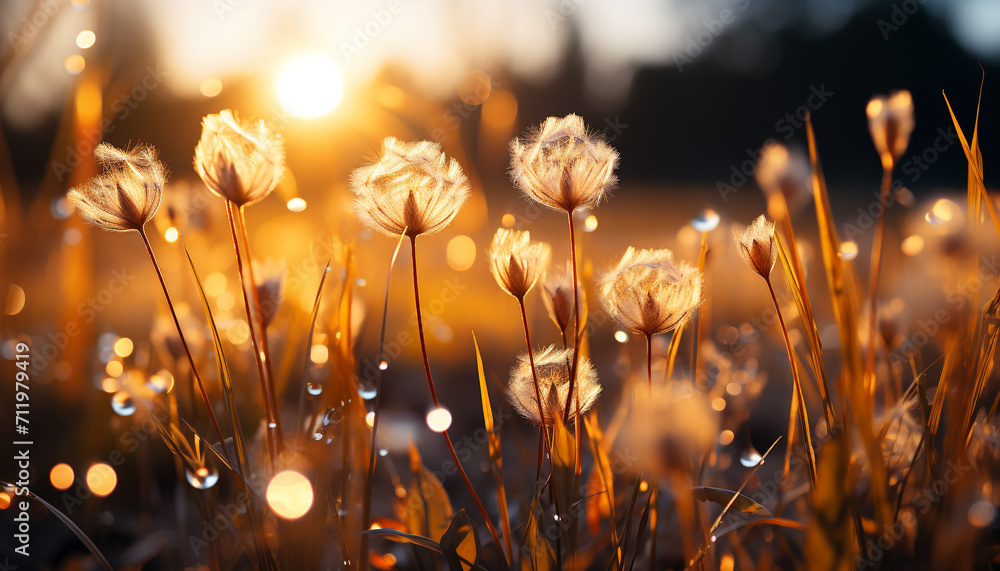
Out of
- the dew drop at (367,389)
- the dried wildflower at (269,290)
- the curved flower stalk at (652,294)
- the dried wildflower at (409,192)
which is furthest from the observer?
the dew drop at (367,389)

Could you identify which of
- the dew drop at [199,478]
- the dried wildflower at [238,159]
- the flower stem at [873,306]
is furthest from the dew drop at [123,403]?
the flower stem at [873,306]

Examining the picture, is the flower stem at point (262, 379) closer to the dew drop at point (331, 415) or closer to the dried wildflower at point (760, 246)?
the dew drop at point (331, 415)

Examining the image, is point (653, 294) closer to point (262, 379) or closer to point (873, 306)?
point (873, 306)

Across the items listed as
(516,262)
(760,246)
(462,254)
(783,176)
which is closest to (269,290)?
(516,262)

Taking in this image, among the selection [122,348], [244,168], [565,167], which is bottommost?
[565,167]

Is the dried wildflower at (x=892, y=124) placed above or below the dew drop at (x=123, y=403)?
below

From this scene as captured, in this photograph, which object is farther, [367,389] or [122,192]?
[367,389]

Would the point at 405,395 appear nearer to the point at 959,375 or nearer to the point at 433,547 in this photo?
the point at 433,547
